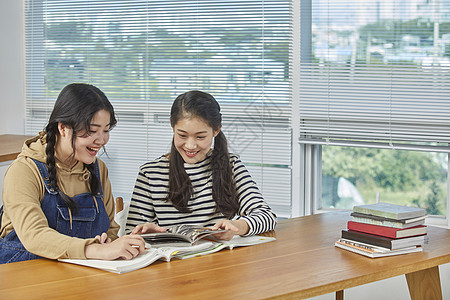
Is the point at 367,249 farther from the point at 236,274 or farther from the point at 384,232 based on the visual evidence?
the point at 236,274

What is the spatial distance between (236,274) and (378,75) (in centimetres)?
169

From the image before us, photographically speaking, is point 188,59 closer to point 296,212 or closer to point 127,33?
point 127,33

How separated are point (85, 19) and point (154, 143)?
0.93 m

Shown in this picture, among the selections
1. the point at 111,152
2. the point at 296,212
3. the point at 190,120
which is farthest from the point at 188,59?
the point at 190,120

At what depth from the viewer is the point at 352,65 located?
2994 mm

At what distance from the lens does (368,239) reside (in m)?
1.88

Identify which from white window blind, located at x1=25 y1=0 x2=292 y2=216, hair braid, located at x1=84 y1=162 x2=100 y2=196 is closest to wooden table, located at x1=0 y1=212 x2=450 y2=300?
hair braid, located at x1=84 y1=162 x2=100 y2=196

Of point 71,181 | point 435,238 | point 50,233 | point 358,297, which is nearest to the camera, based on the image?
point 50,233

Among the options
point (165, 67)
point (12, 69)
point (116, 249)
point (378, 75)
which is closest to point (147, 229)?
point (116, 249)

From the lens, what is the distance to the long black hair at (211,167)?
2.14 meters

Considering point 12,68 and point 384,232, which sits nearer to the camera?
point 384,232

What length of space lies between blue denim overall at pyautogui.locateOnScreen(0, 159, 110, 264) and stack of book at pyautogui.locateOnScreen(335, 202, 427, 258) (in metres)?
0.83

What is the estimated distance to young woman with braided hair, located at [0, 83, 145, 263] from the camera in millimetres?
1678

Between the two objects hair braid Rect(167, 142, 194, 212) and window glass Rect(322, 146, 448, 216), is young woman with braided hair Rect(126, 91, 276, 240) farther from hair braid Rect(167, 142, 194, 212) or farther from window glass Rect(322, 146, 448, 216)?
window glass Rect(322, 146, 448, 216)
